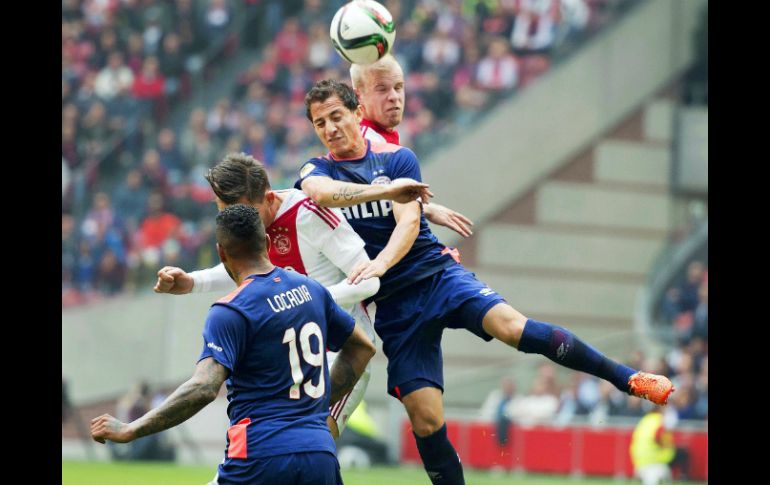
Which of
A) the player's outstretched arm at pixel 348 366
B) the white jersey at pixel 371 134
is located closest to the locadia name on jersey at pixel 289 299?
the player's outstretched arm at pixel 348 366

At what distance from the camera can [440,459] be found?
707 cm

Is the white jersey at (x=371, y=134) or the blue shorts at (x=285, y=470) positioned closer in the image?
the blue shorts at (x=285, y=470)

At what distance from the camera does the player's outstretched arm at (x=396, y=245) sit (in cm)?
661

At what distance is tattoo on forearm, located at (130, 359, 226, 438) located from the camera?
5145 mm

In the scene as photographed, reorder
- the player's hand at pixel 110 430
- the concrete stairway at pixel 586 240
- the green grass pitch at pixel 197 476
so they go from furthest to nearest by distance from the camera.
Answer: the concrete stairway at pixel 586 240, the green grass pitch at pixel 197 476, the player's hand at pixel 110 430

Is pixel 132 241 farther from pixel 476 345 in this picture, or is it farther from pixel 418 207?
pixel 418 207

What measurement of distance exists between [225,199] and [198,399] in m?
1.51

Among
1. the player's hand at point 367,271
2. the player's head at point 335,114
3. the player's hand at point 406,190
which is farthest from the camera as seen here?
the player's head at point 335,114

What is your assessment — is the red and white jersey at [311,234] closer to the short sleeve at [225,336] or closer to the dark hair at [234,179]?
the dark hair at [234,179]

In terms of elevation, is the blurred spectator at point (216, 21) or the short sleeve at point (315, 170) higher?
the blurred spectator at point (216, 21)

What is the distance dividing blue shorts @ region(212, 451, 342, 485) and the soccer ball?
2.91 m

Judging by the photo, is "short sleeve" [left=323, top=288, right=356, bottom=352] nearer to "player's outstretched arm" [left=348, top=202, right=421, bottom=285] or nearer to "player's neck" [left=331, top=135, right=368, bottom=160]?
"player's outstretched arm" [left=348, top=202, right=421, bottom=285]

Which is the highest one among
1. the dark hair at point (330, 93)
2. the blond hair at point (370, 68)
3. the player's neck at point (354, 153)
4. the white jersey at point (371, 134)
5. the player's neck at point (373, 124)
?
the blond hair at point (370, 68)

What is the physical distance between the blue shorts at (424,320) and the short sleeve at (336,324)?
4.15 ft
